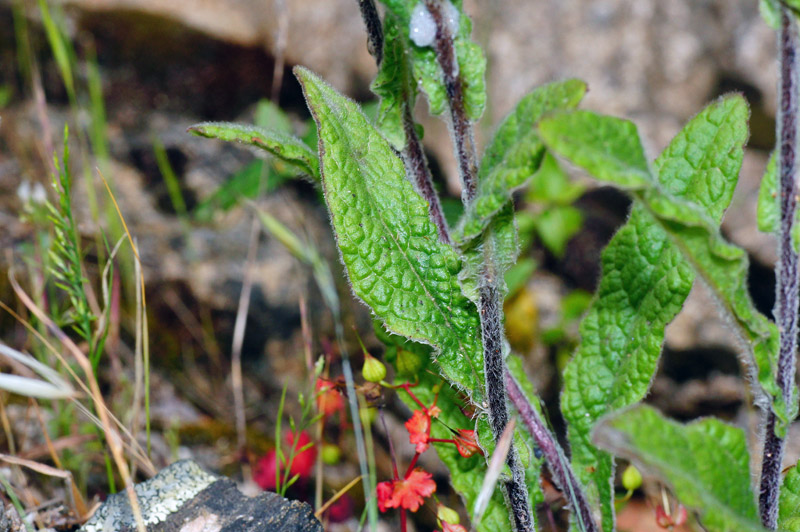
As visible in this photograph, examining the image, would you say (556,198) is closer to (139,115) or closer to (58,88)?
(139,115)

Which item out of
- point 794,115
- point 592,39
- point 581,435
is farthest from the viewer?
point 592,39

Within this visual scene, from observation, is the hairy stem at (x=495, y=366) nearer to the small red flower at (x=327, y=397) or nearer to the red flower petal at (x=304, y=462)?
the small red flower at (x=327, y=397)

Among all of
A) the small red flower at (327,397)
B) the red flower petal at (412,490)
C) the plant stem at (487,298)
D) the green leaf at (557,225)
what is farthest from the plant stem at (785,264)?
the green leaf at (557,225)

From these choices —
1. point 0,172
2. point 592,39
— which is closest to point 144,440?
point 0,172

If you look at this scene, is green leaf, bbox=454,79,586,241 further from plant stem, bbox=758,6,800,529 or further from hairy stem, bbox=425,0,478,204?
plant stem, bbox=758,6,800,529

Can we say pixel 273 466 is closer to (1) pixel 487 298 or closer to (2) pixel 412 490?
(2) pixel 412 490

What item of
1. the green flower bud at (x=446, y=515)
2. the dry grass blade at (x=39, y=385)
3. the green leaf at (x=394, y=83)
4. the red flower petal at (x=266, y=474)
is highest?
the green leaf at (x=394, y=83)
